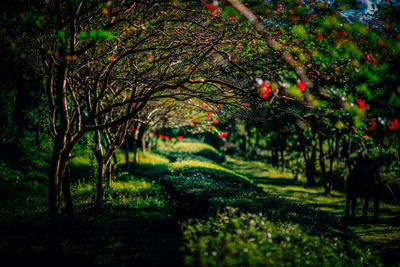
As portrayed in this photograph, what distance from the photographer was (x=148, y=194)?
9.55 metres

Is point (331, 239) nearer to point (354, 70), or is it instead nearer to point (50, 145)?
point (354, 70)

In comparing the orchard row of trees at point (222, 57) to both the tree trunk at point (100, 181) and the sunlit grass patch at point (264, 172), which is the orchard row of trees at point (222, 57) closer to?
the tree trunk at point (100, 181)

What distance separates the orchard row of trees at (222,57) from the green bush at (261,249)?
2026 millimetres

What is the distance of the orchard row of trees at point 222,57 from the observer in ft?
12.8

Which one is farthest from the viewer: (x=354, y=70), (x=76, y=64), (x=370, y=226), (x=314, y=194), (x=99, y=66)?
(x=314, y=194)

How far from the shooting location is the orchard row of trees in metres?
3.90

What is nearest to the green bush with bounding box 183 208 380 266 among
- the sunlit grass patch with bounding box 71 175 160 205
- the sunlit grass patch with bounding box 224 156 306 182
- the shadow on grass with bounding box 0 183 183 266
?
the shadow on grass with bounding box 0 183 183 266

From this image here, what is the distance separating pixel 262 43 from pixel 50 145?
23.0 ft

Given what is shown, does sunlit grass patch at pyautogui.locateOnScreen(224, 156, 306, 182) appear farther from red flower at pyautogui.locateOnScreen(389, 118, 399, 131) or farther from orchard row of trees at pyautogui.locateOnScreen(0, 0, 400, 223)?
red flower at pyautogui.locateOnScreen(389, 118, 399, 131)

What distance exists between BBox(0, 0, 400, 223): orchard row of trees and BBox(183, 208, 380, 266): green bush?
203 centimetres

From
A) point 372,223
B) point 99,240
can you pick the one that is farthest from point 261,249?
point 372,223

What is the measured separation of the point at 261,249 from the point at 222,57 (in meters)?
5.21

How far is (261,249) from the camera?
3.01 m

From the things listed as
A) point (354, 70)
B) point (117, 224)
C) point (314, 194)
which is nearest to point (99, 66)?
point (117, 224)
